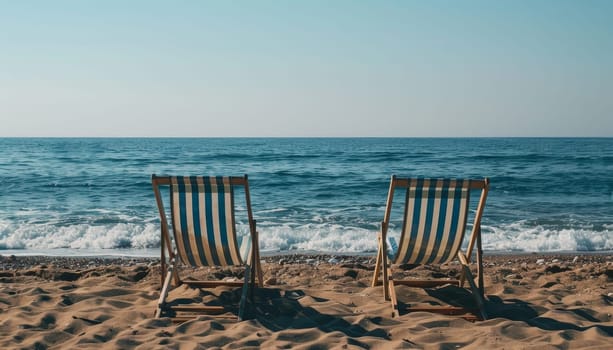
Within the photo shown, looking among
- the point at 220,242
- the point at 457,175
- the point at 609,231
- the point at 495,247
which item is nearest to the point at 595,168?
the point at 457,175

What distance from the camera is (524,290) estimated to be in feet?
16.2

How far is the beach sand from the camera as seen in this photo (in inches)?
142

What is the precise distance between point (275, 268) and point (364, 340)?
103 inches

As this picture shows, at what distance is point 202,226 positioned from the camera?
→ 14.7ft

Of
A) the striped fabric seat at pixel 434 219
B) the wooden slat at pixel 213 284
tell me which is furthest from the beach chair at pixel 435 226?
the wooden slat at pixel 213 284

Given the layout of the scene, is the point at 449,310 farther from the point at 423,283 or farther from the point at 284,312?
the point at 284,312

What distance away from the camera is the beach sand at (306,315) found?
11.8 feet

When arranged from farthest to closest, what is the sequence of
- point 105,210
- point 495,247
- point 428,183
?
point 105,210, point 495,247, point 428,183

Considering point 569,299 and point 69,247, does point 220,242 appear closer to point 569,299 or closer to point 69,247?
point 569,299

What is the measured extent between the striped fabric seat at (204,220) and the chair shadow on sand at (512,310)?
4.70 feet

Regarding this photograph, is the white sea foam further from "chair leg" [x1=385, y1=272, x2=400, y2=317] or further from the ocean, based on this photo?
"chair leg" [x1=385, y1=272, x2=400, y2=317]

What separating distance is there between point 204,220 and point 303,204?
31.0 feet

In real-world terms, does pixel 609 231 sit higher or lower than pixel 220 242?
lower

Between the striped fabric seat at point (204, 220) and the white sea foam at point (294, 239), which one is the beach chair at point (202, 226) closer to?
the striped fabric seat at point (204, 220)
